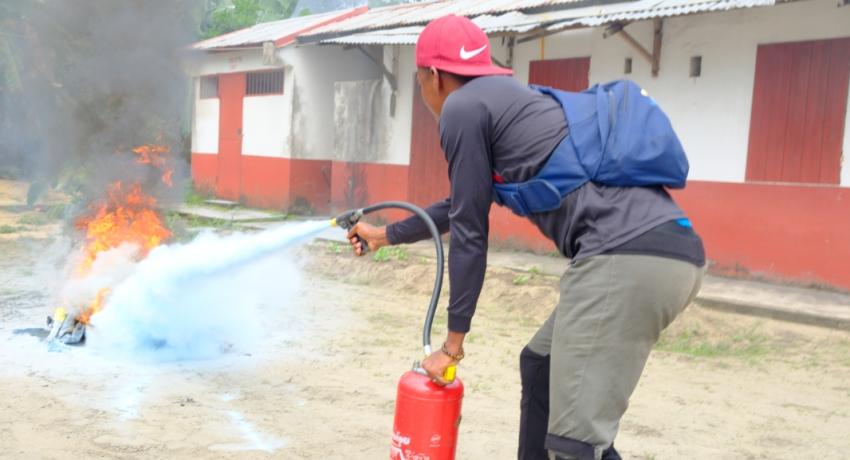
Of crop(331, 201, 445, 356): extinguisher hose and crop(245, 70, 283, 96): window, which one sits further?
Answer: crop(245, 70, 283, 96): window

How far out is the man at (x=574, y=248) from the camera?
8.36 feet

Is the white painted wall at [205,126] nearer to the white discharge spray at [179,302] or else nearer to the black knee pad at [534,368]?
the white discharge spray at [179,302]

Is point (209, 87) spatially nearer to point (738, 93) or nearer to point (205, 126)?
point (205, 126)

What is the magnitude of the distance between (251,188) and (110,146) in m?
8.94

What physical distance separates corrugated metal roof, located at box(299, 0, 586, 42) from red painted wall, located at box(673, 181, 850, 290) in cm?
286

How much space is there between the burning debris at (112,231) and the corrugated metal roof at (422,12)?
472cm

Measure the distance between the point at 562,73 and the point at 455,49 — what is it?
27.2ft

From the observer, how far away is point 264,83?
16984 millimetres

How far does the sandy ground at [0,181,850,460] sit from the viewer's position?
4.25 m

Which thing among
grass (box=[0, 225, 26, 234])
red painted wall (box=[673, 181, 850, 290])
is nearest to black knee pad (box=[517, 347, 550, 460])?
red painted wall (box=[673, 181, 850, 290])

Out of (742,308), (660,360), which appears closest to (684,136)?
(742,308)

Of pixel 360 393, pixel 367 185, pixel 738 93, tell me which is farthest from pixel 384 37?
pixel 360 393

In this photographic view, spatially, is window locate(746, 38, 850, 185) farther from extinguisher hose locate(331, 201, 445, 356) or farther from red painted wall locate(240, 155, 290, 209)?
red painted wall locate(240, 155, 290, 209)

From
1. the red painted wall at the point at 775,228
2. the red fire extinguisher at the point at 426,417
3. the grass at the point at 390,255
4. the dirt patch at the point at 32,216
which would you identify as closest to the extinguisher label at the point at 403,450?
the red fire extinguisher at the point at 426,417
